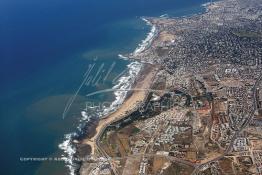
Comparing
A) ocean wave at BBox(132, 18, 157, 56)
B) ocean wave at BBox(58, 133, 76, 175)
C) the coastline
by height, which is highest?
ocean wave at BBox(132, 18, 157, 56)

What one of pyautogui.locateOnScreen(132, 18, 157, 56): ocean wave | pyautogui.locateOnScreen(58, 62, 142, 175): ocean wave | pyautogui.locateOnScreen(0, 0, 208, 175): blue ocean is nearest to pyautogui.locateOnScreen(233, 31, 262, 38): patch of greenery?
pyautogui.locateOnScreen(132, 18, 157, 56): ocean wave

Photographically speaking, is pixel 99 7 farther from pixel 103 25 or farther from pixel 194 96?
pixel 194 96

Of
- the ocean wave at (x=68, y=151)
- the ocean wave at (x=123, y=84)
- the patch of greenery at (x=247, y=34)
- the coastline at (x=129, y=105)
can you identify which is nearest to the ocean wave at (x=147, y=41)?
the ocean wave at (x=123, y=84)

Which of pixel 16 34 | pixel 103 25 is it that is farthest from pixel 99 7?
pixel 16 34

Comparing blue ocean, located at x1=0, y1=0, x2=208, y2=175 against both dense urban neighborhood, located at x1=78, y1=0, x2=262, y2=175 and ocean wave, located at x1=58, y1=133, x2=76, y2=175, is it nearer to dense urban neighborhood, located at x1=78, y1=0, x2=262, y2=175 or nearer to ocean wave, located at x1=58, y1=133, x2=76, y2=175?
ocean wave, located at x1=58, y1=133, x2=76, y2=175

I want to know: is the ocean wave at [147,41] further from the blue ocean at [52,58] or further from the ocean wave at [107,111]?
the ocean wave at [107,111]

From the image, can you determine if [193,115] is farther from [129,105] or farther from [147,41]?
[147,41]
